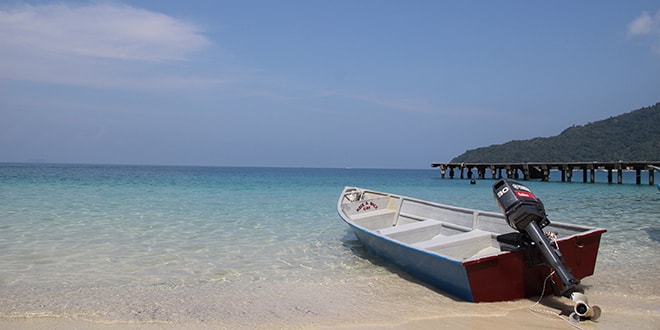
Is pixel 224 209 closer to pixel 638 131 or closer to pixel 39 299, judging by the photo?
pixel 39 299

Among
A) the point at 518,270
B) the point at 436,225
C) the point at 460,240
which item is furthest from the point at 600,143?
the point at 518,270

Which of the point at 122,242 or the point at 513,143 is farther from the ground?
the point at 513,143

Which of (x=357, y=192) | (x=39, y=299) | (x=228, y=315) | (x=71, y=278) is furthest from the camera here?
(x=357, y=192)

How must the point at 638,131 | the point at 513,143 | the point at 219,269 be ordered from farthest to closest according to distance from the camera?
the point at 513,143 < the point at 638,131 < the point at 219,269

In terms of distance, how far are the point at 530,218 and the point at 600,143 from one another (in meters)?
82.6

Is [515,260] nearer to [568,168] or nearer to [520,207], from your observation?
[520,207]

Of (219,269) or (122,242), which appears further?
(122,242)

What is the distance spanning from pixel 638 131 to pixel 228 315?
88413 mm

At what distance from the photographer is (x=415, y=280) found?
650 cm

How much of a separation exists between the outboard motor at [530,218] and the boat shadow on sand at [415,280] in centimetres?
25

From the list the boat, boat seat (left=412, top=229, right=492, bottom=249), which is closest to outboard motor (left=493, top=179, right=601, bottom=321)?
the boat

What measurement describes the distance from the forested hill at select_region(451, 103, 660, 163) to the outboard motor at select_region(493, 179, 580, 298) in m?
68.4

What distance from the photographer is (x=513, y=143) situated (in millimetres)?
96438

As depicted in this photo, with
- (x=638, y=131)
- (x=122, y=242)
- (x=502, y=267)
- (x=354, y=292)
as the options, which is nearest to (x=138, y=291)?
(x=354, y=292)
